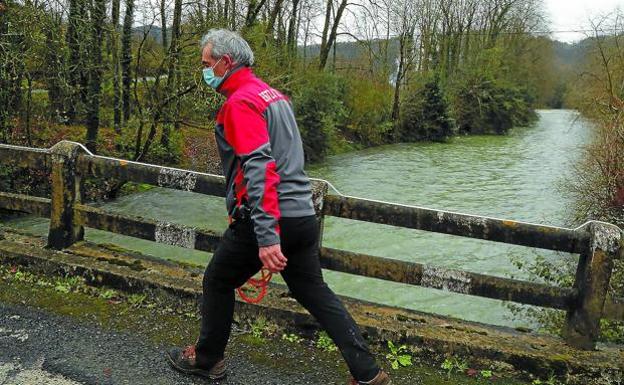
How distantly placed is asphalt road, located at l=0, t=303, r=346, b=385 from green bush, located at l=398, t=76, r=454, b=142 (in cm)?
3265

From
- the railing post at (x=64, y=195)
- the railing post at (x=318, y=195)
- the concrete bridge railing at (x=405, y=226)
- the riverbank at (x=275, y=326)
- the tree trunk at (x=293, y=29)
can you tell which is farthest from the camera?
the tree trunk at (x=293, y=29)

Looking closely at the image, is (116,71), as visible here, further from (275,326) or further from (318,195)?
(275,326)

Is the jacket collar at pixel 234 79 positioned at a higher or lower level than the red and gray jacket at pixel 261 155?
higher

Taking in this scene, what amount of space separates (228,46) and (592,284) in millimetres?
2711

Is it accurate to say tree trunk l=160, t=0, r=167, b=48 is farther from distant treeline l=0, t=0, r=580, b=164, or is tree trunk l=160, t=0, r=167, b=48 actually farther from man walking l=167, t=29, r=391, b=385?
man walking l=167, t=29, r=391, b=385

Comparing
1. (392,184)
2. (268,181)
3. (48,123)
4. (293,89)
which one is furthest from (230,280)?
(293,89)

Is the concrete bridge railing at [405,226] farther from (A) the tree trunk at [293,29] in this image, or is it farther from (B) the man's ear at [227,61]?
(A) the tree trunk at [293,29]

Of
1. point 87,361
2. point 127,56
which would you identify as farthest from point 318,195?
point 127,56

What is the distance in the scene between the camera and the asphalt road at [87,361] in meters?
3.41

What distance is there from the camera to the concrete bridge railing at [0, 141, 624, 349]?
387cm

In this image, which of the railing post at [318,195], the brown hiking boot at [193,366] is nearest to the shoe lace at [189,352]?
the brown hiking boot at [193,366]

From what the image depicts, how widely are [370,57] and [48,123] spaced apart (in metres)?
22.7

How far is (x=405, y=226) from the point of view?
4258mm

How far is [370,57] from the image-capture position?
1308 inches
